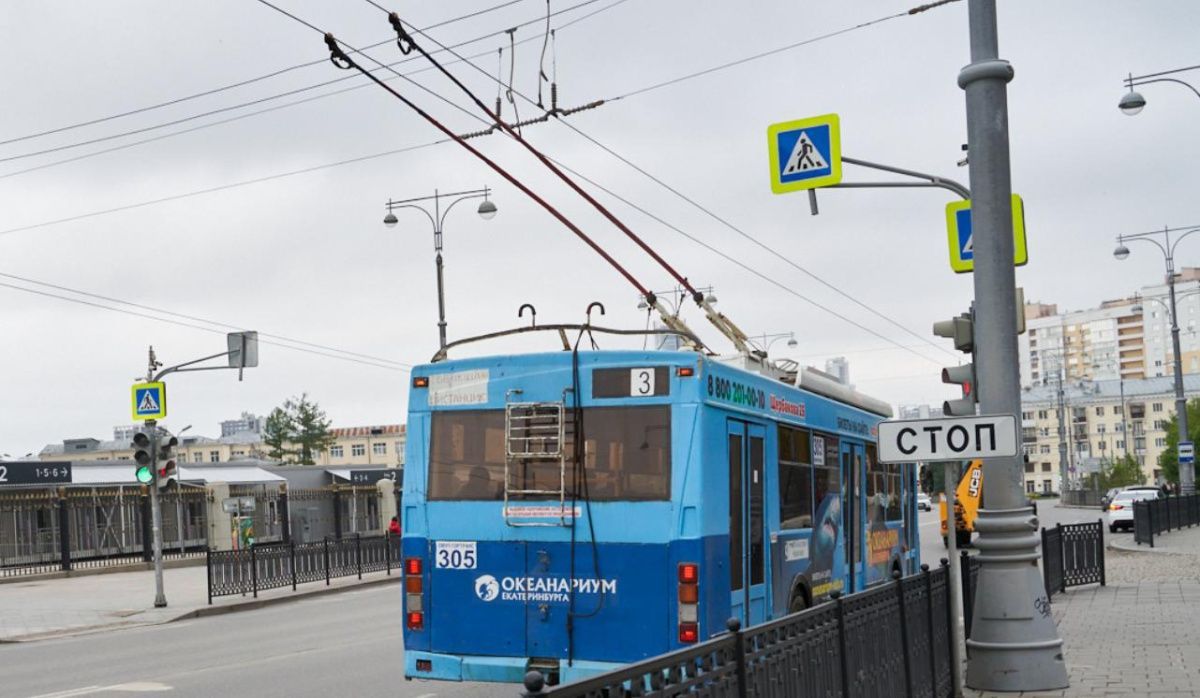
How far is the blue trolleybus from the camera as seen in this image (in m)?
9.82

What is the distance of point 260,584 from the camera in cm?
2883

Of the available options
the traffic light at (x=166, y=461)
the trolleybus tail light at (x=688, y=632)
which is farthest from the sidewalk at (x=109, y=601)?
the trolleybus tail light at (x=688, y=632)

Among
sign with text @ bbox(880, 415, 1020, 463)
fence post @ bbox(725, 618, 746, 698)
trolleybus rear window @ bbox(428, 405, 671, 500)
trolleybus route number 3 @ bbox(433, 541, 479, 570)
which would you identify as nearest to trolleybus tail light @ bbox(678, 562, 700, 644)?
trolleybus rear window @ bbox(428, 405, 671, 500)

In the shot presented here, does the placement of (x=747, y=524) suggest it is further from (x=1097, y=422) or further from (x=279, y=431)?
(x=1097, y=422)

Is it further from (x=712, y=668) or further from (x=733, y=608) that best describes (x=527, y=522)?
(x=712, y=668)

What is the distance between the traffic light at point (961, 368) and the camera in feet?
37.8

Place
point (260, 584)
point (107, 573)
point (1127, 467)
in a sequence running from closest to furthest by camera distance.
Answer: point (260, 584)
point (107, 573)
point (1127, 467)

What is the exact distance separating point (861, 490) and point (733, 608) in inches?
205

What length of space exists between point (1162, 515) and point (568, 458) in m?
34.7

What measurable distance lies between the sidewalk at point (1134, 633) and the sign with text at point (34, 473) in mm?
31505

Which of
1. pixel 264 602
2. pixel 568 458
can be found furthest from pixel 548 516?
pixel 264 602

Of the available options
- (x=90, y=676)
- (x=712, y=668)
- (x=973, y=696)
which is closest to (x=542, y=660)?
(x=973, y=696)

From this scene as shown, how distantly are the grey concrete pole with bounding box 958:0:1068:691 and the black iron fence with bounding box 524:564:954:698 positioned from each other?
372 millimetres

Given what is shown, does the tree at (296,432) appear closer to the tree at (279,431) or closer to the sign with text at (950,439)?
the tree at (279,431)
